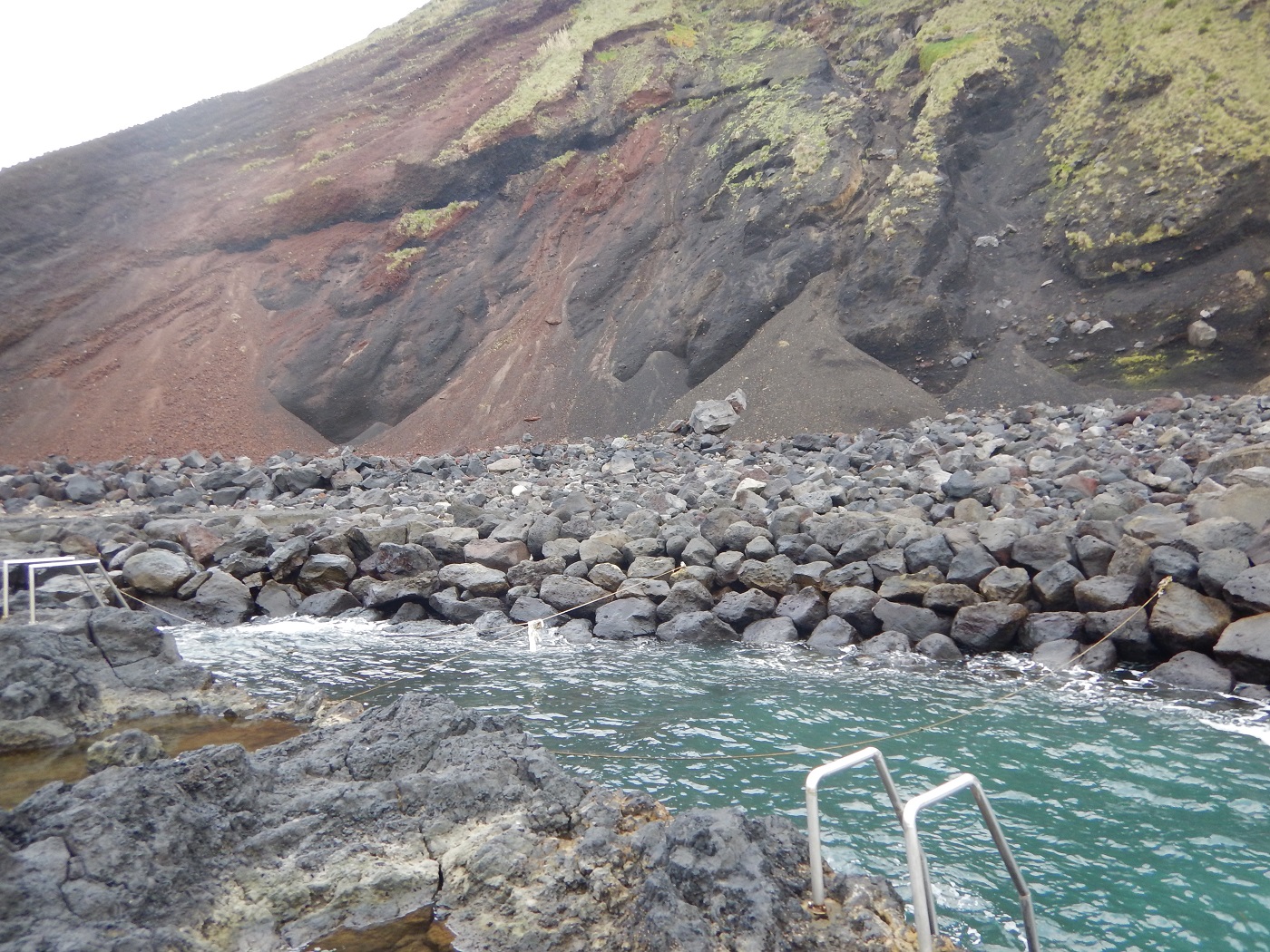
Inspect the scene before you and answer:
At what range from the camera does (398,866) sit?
11.4 ft

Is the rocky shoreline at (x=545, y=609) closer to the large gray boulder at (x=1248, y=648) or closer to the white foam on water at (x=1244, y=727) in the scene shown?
the large gray boulder at (x=1248, y=648)

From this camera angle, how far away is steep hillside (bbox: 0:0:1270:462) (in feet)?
64.9

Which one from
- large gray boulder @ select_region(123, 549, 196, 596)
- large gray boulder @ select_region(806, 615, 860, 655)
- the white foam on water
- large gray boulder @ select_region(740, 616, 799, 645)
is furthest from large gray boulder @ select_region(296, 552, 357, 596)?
the white foam on water

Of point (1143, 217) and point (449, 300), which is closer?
point (1143, 217)

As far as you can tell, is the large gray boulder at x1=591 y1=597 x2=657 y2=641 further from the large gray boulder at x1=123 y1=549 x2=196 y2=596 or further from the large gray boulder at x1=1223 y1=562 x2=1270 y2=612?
the large gray boulder at x1=123 y1=549 x2=196 y2=596

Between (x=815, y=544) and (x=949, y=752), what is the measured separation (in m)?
4.44

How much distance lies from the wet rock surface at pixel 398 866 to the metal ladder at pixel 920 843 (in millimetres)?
273

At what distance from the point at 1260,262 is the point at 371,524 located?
19.2 m

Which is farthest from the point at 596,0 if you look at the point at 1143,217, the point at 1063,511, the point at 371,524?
the point at 1063,511

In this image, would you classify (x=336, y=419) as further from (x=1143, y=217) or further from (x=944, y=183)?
(x=1143, y=217)

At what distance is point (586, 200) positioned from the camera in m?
28.3

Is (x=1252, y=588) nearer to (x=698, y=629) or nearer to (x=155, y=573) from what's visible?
(x=698, y=629)

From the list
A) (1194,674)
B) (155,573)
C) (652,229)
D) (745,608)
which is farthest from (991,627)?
(652,229)

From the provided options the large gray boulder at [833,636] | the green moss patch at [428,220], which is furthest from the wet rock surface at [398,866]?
the green moss patch at [428,220]
